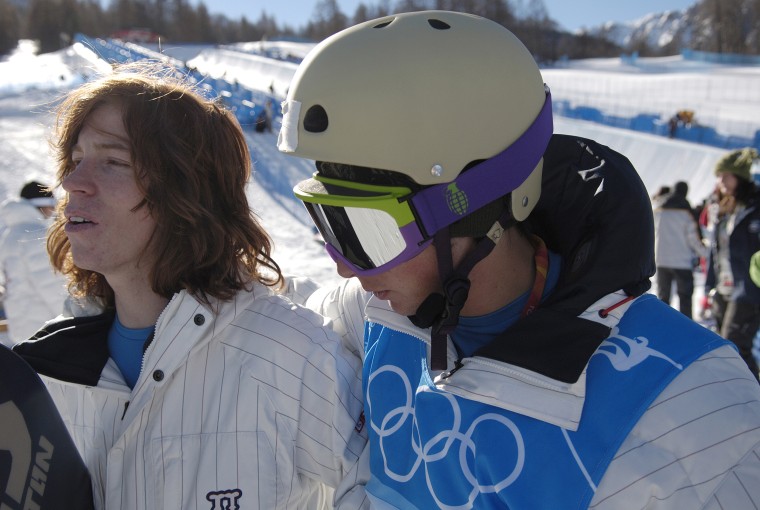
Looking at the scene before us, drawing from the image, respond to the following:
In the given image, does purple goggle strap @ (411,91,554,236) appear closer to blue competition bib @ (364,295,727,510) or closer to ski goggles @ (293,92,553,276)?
ski goggles @ (293,92,553,276)

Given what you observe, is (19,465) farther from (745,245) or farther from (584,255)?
(745,245)

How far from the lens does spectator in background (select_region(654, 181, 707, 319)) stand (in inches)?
261

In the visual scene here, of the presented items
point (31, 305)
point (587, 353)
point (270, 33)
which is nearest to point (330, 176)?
Result: point (587, 353)

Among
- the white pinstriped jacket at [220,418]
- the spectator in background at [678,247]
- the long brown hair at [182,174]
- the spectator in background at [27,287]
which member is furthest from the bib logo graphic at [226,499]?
the spectator in background at [678,247]

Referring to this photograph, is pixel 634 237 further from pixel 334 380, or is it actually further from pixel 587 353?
pixel 334 380

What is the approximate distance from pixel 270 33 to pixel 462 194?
97799 millimetres

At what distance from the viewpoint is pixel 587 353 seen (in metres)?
1.32

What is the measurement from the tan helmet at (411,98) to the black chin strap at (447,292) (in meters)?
0.15

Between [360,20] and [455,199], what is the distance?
8130 centimetres

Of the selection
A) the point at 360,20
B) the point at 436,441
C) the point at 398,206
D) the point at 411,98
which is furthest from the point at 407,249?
the point at 360,20

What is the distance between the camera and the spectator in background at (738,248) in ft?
15.2

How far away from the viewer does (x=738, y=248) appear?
4680mm

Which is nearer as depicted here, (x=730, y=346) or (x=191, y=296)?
(x=730, y=346)

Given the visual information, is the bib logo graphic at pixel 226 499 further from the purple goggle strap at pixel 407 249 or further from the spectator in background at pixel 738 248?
the spectator in background at pixel 738 248
